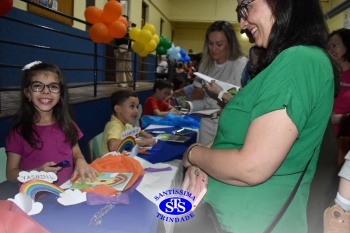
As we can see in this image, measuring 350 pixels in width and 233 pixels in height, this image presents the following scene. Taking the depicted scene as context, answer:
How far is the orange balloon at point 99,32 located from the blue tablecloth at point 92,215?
2.62 meters

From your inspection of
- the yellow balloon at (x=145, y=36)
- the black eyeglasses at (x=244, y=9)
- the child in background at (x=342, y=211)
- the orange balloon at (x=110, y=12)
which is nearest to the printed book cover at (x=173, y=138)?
the child in background at (x=342, y=211)

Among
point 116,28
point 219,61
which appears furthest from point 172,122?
point 116,28

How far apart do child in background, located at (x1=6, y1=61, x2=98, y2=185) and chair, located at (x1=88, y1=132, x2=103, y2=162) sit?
0.24 metres

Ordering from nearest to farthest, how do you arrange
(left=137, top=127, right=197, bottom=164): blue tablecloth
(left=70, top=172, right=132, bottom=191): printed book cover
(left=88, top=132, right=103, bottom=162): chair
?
(left=70, top=172, right=132, bottom=191): printed book cover
(left=137, top=127, right=197, bottom=164): blue tablecloth
(left=88, top=132, right=103, bottom=162): chair

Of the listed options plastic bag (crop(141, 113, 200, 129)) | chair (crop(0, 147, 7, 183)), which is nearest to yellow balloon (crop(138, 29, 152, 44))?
plastic bag (crop(141, 113, 200, 129))

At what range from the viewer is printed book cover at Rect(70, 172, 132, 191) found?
1.20 meters

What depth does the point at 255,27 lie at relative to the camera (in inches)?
34.7

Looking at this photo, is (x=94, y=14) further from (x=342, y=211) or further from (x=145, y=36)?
(x=342, y=211)

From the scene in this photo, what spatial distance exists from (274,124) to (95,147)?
1650 mm

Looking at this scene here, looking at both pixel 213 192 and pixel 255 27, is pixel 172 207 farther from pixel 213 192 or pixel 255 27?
pixel 255 27

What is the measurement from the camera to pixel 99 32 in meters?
3.40

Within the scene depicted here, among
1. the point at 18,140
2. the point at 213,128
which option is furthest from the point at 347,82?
the point at 18,140

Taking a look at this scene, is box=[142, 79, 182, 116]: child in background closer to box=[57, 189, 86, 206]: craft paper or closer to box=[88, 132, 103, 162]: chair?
box=[88, 132, 103, 162]: chair

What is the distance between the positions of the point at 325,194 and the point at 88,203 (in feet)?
3.34
